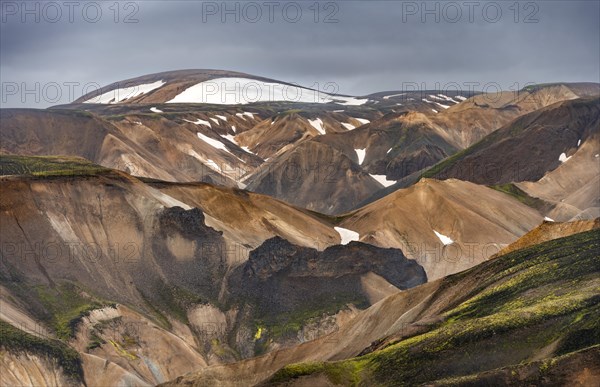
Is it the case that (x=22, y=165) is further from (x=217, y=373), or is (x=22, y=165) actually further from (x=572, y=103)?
(x=572, y=103)

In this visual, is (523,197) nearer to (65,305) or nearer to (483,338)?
(65,305)

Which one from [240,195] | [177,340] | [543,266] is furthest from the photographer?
[240,195]

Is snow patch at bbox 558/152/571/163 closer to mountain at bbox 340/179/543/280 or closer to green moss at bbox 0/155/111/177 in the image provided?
mountain at bbox 340/179/543/280

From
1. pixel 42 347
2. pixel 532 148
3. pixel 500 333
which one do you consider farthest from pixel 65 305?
pixel 532 148

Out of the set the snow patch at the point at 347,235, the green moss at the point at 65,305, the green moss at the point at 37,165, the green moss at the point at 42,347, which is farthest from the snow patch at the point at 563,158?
the green moss at the point at 42,347

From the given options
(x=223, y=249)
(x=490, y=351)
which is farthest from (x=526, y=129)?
(x=490, y=351)

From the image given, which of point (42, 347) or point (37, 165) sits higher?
point (37, 165)

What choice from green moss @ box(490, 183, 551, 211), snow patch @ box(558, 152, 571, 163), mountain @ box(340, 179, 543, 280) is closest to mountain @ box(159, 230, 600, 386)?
mountain @ box(340, 179, 543, 280)
